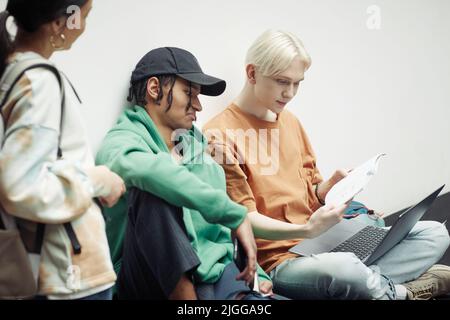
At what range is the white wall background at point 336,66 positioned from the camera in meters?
1.52

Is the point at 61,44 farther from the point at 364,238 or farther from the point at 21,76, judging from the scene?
the point at 364,238

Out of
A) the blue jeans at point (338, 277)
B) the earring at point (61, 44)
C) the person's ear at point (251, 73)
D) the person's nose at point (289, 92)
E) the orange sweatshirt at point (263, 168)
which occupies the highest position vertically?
the earring at point (61, 44)

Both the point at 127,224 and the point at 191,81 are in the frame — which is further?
the point at 191,81

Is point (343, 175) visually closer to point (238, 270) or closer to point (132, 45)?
point (238, 270)

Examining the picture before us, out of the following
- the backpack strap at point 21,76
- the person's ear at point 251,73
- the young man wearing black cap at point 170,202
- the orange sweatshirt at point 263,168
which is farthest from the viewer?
the person's ear at point 251,73

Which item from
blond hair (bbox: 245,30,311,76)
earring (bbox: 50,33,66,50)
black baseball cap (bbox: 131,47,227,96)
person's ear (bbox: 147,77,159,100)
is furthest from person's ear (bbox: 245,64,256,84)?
earring (bbox: 50,33,66,50)

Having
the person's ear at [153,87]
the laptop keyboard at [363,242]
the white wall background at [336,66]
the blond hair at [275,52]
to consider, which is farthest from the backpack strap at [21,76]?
the laptop keyboard at [363,242]

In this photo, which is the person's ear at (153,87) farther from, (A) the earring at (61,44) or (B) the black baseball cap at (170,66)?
(A) the earring at (61,44)

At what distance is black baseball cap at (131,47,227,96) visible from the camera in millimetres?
1513

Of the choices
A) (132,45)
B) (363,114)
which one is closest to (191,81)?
(132,45)

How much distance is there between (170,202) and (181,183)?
4 centimetres

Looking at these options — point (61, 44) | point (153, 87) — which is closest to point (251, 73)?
point (153, 87)

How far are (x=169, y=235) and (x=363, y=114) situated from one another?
146cm
